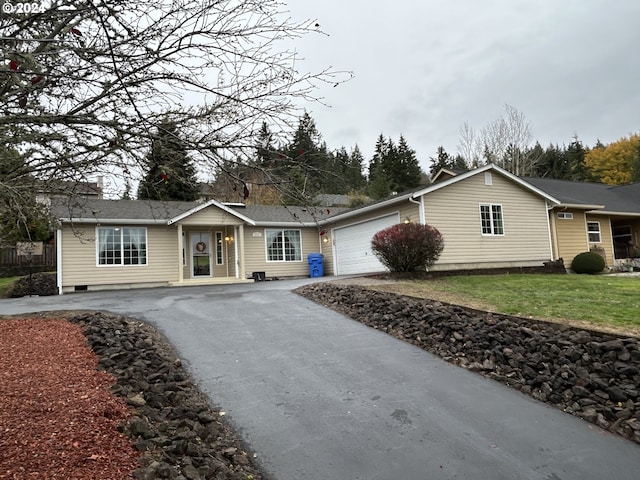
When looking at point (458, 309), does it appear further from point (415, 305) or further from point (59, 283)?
point (59, 283)

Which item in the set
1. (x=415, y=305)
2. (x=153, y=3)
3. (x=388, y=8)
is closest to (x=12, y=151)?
(x=153, y=3)

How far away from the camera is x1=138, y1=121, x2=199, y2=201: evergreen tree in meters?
2.56

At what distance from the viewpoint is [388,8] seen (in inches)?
163

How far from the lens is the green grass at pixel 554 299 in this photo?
6344 millimetres

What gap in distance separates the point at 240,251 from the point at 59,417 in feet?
46.9

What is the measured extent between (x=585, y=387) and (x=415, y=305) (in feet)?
11.3

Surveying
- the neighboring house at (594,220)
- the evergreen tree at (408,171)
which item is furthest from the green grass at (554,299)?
the evergreen tree at (408,171)

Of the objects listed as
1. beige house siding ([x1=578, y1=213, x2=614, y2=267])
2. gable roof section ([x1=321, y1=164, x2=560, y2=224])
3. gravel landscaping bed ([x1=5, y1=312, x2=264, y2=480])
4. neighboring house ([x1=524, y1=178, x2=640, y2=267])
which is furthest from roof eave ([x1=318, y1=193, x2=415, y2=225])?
beige house siding ([x1=578, y1=213, x2=614, y2=267])

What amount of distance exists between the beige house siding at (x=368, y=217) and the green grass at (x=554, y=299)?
3.47m

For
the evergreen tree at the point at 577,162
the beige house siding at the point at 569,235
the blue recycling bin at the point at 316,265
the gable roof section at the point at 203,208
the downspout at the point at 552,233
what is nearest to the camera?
the gable roof section at the point at 203,208

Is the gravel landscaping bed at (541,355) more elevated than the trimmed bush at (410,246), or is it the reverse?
the trimmed bush at (410,246)

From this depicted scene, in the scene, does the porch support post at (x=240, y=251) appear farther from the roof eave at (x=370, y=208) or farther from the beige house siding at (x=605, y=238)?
the beige house siding at (x=605, y=238)

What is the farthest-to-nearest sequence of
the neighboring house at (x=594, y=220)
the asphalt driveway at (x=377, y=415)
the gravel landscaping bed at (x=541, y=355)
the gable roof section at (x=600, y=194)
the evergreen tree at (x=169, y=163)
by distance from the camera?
the gable roof section at (x=600, y=194), the neighboring house at (x=594, y=220), the gravel landscaping bed at (x=541, y=355), the asphalt driveway at (x=377, y=415), the evergreen tree at (x=169, y=163)

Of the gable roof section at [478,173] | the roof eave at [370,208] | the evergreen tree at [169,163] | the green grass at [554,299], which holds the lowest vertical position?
the green grass at [554,299]
